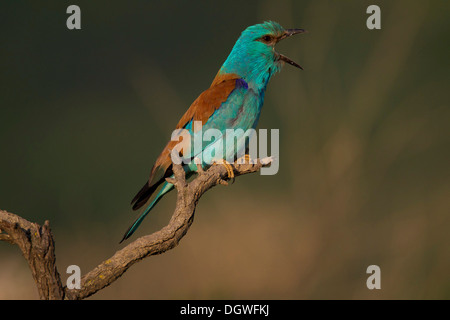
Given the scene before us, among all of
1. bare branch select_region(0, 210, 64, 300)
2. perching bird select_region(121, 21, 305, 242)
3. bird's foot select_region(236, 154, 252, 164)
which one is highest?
perching bird select_region(121, 21, 305, 242)

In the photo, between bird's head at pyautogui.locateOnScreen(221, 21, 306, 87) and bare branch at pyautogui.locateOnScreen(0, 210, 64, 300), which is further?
bird's head at pyautogui.locateOnScreen(221, 21, 306, 87)

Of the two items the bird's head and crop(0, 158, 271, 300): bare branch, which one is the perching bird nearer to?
the bird's head

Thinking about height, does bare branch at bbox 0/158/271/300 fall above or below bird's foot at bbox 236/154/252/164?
below

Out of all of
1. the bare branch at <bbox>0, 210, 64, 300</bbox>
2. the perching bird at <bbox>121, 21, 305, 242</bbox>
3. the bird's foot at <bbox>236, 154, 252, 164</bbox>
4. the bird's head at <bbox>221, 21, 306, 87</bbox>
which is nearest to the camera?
the bare branch at <bbox>0, 210, 64, 300</bbox>

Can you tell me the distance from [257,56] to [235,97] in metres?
0.23

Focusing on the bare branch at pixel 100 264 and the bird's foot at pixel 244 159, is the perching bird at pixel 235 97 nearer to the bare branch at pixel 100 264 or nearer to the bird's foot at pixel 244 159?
the bird's foot at pixel 244 159

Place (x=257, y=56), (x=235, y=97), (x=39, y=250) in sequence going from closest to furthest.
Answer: (x=39, y=250)
(x=235, y=97)
(x=257, y=56)

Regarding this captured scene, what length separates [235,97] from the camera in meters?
2.05

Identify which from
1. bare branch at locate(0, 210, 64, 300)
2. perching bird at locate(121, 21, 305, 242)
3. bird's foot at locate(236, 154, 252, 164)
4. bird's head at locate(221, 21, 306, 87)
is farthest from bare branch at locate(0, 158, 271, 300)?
bird's head at locate(221, 21, 306, 87)

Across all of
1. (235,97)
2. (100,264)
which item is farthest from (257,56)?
(100,264)

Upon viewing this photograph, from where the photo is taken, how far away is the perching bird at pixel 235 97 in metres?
1.85

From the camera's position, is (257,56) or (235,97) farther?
(257,56)

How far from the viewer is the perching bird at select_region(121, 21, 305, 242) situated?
185 cm

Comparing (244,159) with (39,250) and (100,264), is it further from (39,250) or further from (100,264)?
(39,250)
